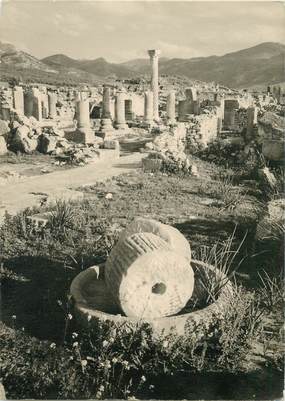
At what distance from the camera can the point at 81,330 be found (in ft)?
17.0

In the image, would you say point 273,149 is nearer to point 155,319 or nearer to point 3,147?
point 3,147

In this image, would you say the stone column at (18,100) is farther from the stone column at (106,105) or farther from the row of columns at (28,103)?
the stone column at (106,105)

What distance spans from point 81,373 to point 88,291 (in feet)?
5.27

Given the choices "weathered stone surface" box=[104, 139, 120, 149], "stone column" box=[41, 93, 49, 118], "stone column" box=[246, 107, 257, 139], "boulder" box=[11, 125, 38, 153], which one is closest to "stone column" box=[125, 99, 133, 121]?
"stone column" box=[41, 93, 49, 118]

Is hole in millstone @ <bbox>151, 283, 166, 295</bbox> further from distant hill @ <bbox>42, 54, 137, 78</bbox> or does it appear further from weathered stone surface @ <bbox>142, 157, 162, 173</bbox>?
distant hill @ <bbox>42, 54, 137, 78</bbox>

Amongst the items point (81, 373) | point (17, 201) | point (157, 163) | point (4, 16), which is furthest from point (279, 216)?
point (157, 163)

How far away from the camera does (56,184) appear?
13.0 metres

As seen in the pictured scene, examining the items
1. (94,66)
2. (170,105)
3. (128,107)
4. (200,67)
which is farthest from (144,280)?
(94,66)

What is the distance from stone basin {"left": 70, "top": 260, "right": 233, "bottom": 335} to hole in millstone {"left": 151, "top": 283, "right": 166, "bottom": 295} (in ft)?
1.06

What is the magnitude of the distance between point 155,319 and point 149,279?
1.46ft

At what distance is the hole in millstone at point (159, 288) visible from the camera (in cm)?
527

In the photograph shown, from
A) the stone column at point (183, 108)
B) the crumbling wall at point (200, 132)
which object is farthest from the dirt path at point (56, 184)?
the stone column at point (183, 108)

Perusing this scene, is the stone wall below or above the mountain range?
below

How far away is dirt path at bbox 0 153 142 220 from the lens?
1101 centimetres
